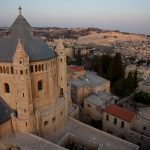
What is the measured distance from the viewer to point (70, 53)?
4166 inches

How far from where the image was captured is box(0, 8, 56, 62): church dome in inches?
870

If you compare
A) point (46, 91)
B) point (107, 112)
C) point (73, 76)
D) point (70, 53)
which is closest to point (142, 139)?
point (107, 112)

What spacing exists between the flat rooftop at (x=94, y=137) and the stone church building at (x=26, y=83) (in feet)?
5.50

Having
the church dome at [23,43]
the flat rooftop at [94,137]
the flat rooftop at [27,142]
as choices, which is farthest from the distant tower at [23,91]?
the flat rooftop at [94,137]

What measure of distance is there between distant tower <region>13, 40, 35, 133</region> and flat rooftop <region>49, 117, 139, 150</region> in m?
4.22

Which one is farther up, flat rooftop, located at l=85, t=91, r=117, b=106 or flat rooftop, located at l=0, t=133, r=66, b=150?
flat rooftop, located at l=0, t=133, r=66, b=150

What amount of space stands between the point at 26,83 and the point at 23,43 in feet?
14.4

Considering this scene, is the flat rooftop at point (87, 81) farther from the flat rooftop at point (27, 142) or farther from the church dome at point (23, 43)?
the flat rooftop at point (27, 142)

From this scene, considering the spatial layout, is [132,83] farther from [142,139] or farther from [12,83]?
[12,83]

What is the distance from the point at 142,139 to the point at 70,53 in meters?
80.7

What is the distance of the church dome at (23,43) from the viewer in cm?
2211

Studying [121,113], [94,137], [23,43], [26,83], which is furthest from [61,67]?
[121,113]

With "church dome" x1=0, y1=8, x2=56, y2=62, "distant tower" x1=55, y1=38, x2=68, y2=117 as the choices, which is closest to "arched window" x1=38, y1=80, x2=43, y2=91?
"church dome" x1=0, y1=8, x2=56, y2=62

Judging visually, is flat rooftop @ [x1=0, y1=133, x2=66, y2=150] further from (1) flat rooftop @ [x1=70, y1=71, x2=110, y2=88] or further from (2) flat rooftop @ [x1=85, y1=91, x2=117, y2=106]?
(1) flat rooftop @ [x1=70, y1=71, x2=110, y2=88]
